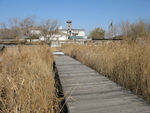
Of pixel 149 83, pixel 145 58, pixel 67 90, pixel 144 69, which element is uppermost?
pixel 145 58

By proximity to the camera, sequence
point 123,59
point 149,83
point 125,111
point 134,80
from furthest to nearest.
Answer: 1. point 123,59
2. point 134,80
3. point 149,83
4. point 125,111

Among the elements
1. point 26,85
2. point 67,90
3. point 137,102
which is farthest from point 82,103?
point 26,85

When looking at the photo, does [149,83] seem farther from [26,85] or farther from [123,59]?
[26,85]

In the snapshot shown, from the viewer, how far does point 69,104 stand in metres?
1.11

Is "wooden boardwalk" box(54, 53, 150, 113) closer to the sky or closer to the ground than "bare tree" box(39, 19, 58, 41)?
closer to the ground

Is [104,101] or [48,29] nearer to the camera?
[104,101]

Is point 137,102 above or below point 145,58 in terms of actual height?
below

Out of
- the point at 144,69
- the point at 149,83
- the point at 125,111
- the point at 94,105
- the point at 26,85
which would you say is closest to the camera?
the point at 125,111

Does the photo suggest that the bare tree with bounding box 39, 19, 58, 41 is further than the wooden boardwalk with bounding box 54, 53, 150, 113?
Yes

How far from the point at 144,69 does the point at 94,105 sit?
3.43 ft

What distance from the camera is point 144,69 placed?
161 cm

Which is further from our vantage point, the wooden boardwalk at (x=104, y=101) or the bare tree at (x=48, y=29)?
the bare tree at (x=48, y=29)

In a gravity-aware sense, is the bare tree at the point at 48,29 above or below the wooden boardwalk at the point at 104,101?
above

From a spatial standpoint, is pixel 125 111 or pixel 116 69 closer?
pixel 125 111
